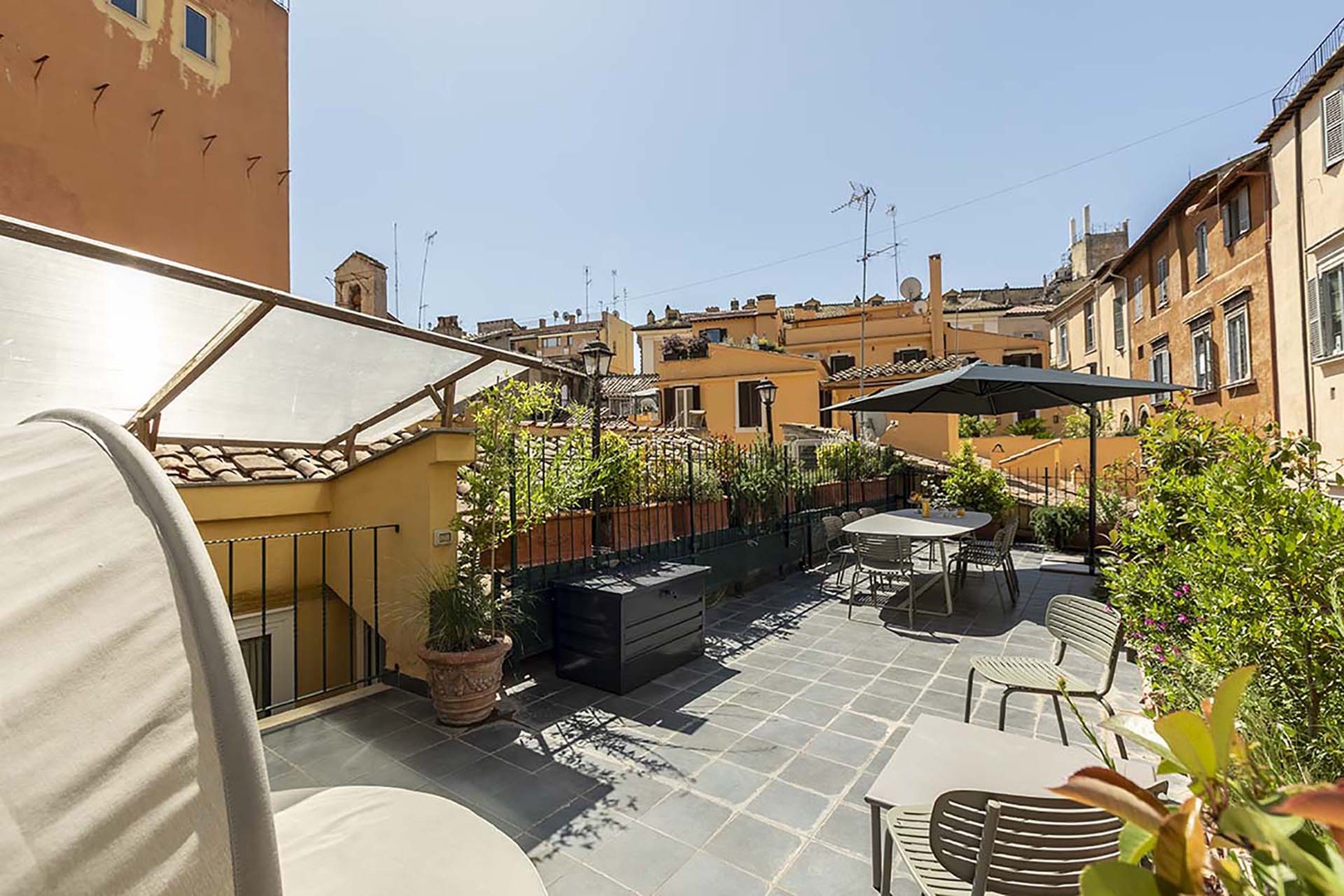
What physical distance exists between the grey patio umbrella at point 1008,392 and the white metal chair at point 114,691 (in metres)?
7.01

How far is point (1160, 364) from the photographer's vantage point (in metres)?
16.5

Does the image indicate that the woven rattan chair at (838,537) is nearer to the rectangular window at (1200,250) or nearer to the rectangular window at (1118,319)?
the rectangular window at (1200,250)

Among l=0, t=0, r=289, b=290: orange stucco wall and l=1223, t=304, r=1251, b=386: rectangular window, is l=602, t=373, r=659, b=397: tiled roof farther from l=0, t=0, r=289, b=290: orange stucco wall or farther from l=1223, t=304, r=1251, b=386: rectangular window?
l=1223, t=304, r=1251, b=386: rectangular window

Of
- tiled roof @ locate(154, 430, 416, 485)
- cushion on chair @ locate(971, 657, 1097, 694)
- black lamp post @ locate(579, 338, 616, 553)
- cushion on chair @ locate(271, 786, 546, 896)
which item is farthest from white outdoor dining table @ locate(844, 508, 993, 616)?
cushion on chair @ locate(271, 786, 546, 896)

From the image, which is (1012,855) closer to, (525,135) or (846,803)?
(846,803)

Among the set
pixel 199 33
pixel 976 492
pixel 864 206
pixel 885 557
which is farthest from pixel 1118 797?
pixel 864 206

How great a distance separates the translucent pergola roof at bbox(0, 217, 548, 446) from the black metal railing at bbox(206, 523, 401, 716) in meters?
1.03

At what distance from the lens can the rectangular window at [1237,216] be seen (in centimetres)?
1241

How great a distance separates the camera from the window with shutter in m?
9.87

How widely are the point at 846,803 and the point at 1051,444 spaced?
49.7 ft

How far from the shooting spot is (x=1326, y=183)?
10227 mm

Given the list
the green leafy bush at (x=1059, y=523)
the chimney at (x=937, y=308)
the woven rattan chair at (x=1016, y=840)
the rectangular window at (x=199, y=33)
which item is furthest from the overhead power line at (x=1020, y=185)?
the woven rattan chair at (x=1016, y=840)

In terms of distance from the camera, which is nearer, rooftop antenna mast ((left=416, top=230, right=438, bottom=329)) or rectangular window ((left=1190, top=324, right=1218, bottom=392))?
rectangular window ((left=1190, top=324, right=1218, bottom=392))

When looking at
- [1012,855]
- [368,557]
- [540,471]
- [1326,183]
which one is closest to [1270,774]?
[1012,855]
